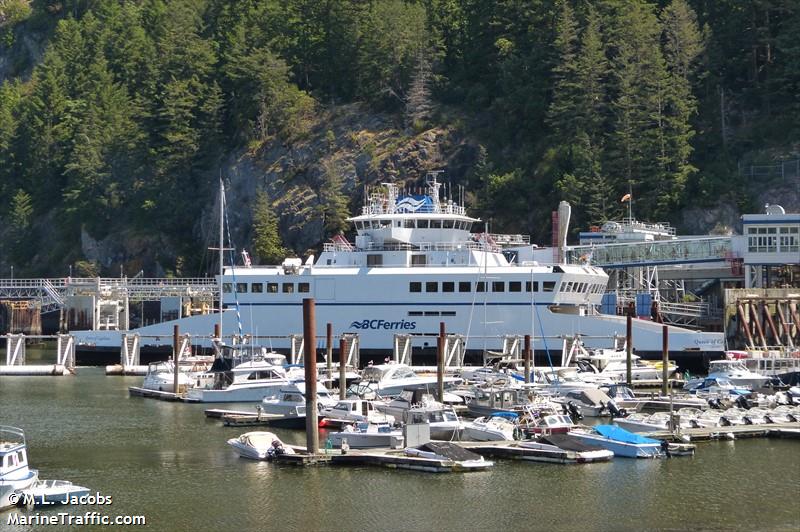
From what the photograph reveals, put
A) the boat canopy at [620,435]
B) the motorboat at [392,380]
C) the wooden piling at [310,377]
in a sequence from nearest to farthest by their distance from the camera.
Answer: the wooden piling at [310,377]
the boat canopy at [620,435]
the motorboat at [392,380]

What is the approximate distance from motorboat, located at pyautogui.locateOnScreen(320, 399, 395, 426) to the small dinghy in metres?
11.4

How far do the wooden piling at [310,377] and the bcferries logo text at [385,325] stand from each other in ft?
86.2

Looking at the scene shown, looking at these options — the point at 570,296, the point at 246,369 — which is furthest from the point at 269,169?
the point at 246,369

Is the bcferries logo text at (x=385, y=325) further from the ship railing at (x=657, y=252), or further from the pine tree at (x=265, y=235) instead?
the pine tree at (x=265, y=235)

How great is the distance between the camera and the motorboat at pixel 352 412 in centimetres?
4312

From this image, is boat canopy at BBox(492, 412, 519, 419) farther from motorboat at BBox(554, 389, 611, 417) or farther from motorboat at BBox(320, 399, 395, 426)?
motorboat at BBox(554, 389, 611, 417)

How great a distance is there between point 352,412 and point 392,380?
733 cm

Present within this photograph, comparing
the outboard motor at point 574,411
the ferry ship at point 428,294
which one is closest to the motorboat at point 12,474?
the outboard motor at point 574,411

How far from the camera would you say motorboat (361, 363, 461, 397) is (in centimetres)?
5028

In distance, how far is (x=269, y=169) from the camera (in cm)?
9438

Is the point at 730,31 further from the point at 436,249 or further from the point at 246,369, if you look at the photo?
the point at 246,369

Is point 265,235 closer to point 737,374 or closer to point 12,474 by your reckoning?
point 737,374

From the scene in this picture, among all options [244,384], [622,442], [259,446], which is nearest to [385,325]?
[244,384]

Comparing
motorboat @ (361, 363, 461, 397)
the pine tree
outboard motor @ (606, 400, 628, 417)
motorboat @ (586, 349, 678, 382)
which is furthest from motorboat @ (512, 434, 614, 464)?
the pine tree
